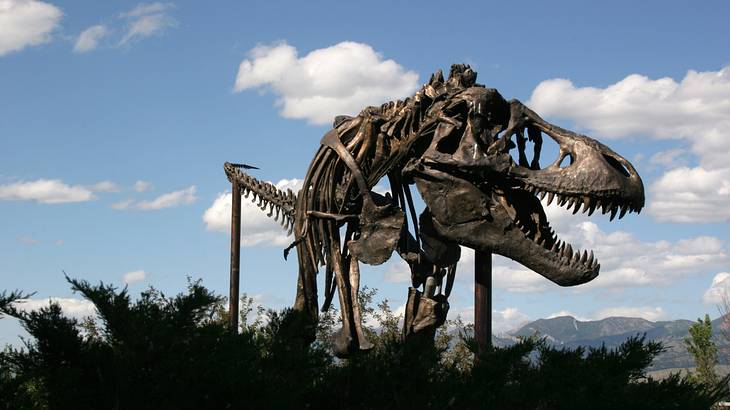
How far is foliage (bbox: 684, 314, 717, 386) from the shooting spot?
25297mm

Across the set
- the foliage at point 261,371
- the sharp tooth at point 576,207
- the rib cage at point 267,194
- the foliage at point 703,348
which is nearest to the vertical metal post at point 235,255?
the rib cage at point 267,194

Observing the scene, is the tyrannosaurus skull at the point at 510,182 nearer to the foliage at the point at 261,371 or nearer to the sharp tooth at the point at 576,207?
the sharp tooth at the point at 576,207

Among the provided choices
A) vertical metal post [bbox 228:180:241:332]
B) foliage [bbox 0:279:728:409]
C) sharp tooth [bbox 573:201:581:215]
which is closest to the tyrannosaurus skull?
sharp tooth [bbox 573:201:581:215]

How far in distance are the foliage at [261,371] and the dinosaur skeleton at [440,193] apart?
268cm

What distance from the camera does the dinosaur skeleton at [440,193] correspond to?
9195mm

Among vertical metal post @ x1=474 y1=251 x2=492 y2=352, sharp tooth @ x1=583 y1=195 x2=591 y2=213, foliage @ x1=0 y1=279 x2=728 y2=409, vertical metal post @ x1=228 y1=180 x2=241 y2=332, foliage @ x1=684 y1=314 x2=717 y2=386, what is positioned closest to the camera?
foliage @ x1=0 y1=279 x2=728 y2=409

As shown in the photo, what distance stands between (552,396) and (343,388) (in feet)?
3.99

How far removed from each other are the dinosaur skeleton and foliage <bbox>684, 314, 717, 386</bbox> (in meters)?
16.3

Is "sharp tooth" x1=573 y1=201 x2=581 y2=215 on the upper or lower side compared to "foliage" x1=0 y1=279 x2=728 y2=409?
upper

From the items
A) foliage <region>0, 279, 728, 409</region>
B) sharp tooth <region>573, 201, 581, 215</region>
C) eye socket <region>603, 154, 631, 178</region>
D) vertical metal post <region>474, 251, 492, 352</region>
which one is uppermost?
eye socket <region>603, 154, 631, 178</region>

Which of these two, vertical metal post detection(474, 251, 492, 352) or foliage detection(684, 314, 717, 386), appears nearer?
vertical metal post detection(474, 251, 492, 352)

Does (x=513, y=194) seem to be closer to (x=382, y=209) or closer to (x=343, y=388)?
(x=382, y=209)

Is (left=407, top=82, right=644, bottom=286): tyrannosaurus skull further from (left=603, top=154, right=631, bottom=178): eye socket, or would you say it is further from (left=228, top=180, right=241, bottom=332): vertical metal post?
(left=228, top=180, right=241, bottom=332): vertical metal post

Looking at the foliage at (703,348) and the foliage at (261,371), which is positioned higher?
the foliage at (703,348)
